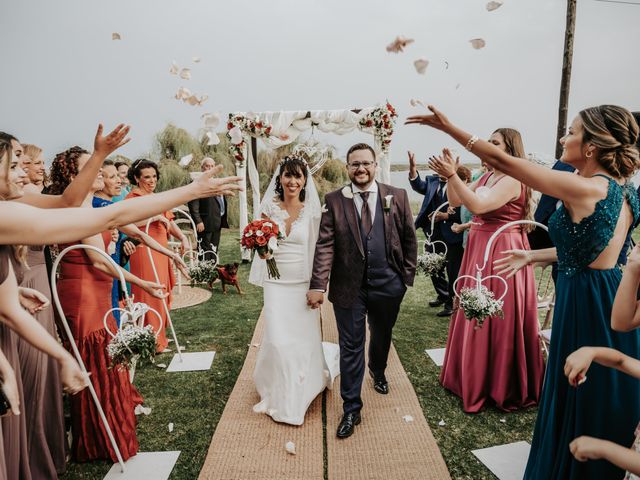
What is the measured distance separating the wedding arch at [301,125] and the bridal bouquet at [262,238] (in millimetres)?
6787

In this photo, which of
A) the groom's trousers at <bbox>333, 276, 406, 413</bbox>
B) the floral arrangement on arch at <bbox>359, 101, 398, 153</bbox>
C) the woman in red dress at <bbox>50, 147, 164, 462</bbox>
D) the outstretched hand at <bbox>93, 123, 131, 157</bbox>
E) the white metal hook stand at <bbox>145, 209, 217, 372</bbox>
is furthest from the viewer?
the floral arrangement on arch at <bbox>359, 101, 398, 153</bbox>

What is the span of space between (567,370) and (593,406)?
0.81m

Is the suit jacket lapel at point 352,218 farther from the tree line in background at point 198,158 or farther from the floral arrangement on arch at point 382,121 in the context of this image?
the tree line in background at point 198,158

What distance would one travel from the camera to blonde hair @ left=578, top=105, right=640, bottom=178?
2076mm

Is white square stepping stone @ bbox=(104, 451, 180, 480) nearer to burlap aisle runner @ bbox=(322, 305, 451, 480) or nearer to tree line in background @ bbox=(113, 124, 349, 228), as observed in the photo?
burlap aisle runner @ bbox=(322, 305, 451, 480)

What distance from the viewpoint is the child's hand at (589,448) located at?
1469 mm

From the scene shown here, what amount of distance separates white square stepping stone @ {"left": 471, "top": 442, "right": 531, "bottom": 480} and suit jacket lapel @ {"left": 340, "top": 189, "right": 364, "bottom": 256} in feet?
5.80

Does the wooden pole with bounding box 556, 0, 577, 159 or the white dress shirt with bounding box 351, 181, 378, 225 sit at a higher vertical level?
the wooden pole with bounding box 556, 0, 577, 159

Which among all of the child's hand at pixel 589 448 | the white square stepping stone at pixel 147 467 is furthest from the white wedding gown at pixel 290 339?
the child's hand at pixel 589 448

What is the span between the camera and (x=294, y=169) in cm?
400

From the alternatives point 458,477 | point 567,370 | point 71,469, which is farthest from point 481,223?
point 71,469

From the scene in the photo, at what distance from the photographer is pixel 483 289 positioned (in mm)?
3027

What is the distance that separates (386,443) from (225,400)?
1616mm

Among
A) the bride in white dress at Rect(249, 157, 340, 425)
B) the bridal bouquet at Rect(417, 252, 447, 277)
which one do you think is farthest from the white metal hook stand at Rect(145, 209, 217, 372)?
the bridal bouquet at Rect(417, 252, 447, 277)
